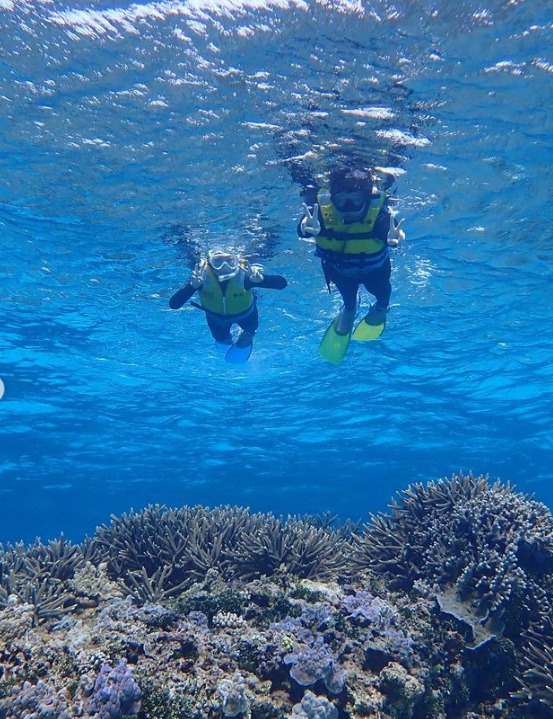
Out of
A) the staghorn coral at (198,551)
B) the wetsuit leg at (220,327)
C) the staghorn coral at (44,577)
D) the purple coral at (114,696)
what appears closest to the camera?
the purple coral at (114,696)

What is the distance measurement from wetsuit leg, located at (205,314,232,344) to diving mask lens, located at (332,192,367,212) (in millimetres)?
3610

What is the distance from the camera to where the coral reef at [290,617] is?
4133 millimetres

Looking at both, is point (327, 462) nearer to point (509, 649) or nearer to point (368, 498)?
point (368, 498)

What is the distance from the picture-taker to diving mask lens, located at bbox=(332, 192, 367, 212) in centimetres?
804

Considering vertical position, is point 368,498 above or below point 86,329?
above

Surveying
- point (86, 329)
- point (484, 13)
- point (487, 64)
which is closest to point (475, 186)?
point (487, 64)

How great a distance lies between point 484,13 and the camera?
688cm

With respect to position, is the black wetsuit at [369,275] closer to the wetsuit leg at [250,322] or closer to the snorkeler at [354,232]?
the snorkeler at [354,232]

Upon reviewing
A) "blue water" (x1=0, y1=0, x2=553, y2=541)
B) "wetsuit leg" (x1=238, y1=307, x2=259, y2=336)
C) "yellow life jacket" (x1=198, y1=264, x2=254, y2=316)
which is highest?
"blue water" (x1=0, y1=0, x2=553, y2=541)

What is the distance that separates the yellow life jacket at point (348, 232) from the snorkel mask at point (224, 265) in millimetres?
1865

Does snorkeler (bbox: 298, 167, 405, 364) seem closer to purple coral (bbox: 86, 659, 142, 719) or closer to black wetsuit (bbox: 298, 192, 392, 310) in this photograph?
black wetsuit (bbox: 298, 192, 392, 310)

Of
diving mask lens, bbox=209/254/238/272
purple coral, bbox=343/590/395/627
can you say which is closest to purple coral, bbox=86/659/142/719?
purple coral, bbox=343/590/395/627

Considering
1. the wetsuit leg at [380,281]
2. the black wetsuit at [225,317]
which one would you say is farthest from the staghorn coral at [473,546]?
the black wetsuit at [225,317]

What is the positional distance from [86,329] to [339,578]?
48.6ft
